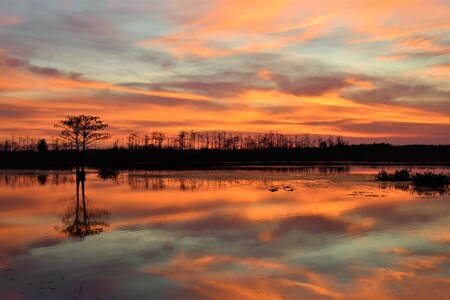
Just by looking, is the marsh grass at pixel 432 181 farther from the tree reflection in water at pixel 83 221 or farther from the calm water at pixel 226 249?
the tree reflection in water at pixel 83 221

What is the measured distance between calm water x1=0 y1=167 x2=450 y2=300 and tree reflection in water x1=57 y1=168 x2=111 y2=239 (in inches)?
2.0

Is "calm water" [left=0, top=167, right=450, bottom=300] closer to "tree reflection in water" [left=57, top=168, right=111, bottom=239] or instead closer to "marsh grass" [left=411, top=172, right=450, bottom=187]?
"tree reflection in water" [left=57, top=168, right=111, bottom=239]

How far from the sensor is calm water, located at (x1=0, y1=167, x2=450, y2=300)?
10.6 meters

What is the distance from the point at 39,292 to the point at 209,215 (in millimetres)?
12566

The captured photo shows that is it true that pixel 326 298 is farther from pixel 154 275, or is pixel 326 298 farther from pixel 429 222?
pixel 429 222

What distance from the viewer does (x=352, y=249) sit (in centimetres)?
1461

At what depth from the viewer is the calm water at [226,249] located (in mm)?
10617

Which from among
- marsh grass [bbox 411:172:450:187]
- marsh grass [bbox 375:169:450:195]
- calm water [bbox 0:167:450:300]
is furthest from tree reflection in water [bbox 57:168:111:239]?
marsh grass [bbox 411:172:450:187]

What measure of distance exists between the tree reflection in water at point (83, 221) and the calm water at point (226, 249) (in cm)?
5

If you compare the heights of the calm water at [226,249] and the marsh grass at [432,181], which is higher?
the marsh grass at [432,181]

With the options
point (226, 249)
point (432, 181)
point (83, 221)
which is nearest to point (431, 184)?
point (432, 181)

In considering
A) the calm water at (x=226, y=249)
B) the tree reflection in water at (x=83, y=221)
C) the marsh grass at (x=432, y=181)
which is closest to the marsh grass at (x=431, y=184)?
the marsh grass at (x=432, y=181)

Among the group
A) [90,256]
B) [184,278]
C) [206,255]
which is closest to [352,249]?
[206,255]

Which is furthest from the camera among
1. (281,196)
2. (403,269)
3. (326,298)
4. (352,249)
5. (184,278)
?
(281,196)
